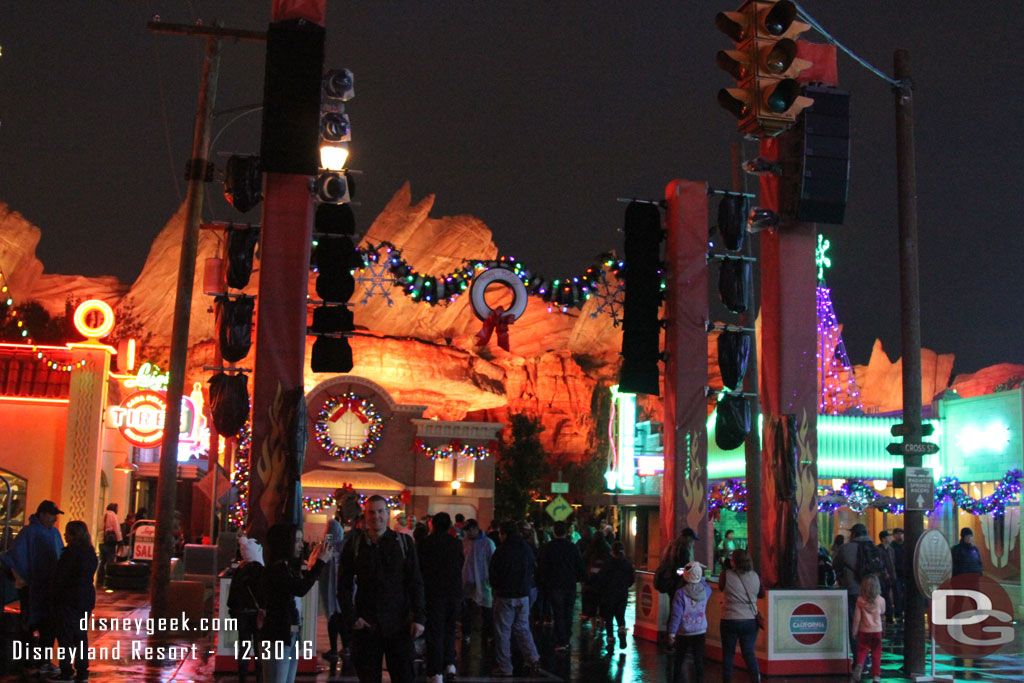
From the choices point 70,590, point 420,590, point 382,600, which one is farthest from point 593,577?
point 382,600

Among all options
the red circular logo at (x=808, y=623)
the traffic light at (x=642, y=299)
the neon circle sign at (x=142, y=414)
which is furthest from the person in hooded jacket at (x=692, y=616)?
the neon circle sign at (x=142, y=414)

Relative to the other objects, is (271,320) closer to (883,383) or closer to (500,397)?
(500,397)

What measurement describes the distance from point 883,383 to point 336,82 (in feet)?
275

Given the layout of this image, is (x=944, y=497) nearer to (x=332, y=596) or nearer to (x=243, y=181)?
(x=332, y=596)

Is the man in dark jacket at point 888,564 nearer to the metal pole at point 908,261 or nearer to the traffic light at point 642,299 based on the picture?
the metal pole at point 908,261

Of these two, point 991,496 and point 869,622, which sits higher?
point 991,496

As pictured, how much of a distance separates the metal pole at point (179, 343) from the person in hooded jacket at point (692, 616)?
6.76m

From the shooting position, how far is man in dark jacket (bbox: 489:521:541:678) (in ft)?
41.0

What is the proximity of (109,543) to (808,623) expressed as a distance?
17.9 metres

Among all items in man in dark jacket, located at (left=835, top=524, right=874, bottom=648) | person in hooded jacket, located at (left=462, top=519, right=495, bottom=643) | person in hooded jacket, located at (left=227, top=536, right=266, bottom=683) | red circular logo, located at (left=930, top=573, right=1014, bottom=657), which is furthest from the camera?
man in dark jacket, located at (left=835, top=524, right=874, bottom=648)

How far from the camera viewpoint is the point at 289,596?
8047mm

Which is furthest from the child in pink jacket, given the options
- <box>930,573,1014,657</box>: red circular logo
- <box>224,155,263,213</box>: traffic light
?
<box>224,155,263,213</box>: traffic light

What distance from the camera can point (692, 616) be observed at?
11.1 metres

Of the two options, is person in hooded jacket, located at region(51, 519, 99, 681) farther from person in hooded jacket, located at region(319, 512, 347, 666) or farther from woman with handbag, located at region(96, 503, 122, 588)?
woman with handbag, located at region(96, 503, 122, 588)
